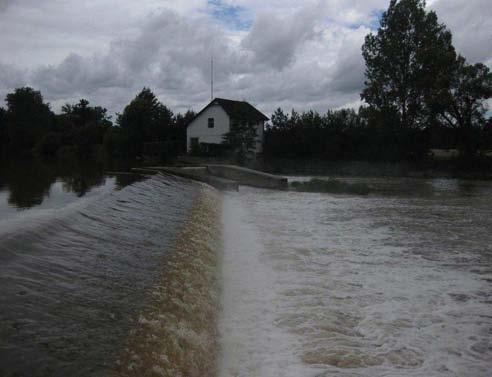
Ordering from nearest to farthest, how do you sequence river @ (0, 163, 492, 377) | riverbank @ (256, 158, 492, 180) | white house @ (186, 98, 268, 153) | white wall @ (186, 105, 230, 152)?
river @ (0, 163, 492, 377) < riverbank @ (256, 158, 492, 180) < white house @ (186, 98, 268, 153) < white wall @ (186, 105, 230, 152)

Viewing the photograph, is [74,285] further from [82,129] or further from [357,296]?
[82,129]

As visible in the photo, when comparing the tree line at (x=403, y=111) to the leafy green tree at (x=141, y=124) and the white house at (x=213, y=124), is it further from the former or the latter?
the leafy green tree at (x=141, y=124)

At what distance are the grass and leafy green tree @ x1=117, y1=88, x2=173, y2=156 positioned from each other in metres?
24.8

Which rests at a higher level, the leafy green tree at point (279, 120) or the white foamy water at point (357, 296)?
the leafy green tree at point (279, 120)

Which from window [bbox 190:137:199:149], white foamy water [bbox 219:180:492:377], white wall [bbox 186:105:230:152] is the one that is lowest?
white foamy water [bbox 219:180:492:377]

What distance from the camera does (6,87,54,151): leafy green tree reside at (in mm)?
54125

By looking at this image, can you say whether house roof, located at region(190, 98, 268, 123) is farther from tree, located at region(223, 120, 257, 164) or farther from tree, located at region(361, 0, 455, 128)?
tree, located at region(361, 0, 455, 128)

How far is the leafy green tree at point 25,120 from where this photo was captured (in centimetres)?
5412

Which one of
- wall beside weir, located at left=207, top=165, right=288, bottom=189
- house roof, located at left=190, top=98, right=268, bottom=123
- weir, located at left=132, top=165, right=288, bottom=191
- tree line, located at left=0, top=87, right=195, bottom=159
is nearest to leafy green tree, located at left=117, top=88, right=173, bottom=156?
tree line, located at left=0, top=87, right=195, bottom=159

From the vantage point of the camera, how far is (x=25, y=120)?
185ft

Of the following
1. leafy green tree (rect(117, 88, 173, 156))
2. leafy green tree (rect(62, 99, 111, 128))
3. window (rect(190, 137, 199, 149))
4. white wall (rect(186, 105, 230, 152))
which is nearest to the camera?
window (rect(190, 137, 199, 149))

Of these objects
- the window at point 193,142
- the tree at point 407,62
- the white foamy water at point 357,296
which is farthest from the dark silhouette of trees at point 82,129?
the white foamy water at point 357,296

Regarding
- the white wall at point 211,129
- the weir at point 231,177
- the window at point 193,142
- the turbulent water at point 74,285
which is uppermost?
the white wall at point 211,129

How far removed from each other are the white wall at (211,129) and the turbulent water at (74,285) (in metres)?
28.8
